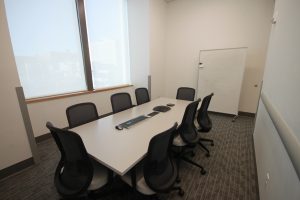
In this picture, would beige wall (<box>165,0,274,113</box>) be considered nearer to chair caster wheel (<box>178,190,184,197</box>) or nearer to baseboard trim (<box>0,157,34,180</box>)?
chair caster wheel (<box>178,190,184,197</box>)

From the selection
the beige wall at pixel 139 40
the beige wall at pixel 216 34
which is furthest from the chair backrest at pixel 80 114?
the beige wall at pixel 216 34

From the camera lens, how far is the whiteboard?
3713 millimetres

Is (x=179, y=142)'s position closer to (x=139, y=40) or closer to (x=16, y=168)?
(x=16, y=168)

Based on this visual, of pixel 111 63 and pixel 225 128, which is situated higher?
pixel 111 63

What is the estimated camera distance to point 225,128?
3.35 meters

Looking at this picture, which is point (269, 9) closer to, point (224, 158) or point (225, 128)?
point (225, 128)

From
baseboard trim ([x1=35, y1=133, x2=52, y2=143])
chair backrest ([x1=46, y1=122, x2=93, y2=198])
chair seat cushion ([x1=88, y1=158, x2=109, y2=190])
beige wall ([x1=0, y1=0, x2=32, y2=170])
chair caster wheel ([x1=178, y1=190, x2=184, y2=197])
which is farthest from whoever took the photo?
baseboard trim ([x1=35, y1=133, x2=52, y2=143])

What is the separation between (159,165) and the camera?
4.25 feet

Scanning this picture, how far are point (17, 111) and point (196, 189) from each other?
8.24 ft

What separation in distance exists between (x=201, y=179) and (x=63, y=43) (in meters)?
3.51

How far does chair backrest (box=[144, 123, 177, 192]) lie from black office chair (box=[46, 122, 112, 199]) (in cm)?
38

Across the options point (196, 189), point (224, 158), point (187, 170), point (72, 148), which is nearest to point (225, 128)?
point (224, 158)

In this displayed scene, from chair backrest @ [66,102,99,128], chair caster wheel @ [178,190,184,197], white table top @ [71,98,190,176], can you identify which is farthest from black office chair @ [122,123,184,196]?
chair backrest @ [66,102,99,128]

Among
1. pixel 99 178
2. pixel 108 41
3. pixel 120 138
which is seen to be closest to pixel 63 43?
pixel 108 41
